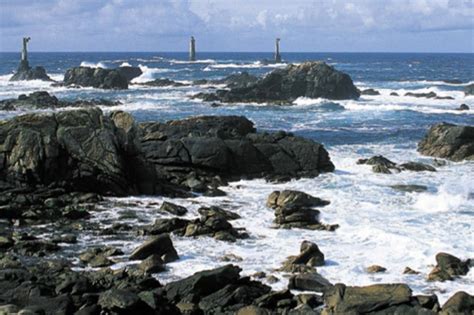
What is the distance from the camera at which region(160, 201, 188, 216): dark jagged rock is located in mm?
24053

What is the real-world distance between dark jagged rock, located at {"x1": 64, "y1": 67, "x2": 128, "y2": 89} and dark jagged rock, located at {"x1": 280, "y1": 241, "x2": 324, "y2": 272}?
73.2 meters

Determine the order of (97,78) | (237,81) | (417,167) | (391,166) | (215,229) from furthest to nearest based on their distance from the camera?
(237,81)
(97,78)
(391,166)
(417,167)
(215,229)

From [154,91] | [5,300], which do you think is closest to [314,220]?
[5,300]

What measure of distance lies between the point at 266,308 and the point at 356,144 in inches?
→ 1091

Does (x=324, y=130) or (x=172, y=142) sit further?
(x=324, y=130)

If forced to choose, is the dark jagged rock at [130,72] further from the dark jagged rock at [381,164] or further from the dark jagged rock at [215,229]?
the dark jagged rock at [215,229]

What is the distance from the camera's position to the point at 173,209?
24219mm

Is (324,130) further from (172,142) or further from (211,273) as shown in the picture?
(211,273)

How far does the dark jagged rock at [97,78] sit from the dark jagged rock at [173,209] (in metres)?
66.4

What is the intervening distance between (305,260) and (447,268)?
386 cm

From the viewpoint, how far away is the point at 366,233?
21.4 m

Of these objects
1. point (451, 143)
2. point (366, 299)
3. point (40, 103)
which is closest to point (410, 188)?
point (451, 143)

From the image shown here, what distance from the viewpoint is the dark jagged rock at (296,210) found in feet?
74.5

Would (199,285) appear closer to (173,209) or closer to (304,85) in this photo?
(173,209)
